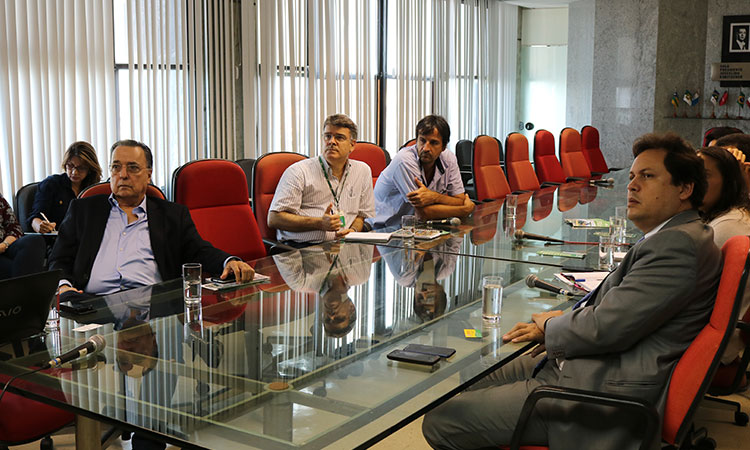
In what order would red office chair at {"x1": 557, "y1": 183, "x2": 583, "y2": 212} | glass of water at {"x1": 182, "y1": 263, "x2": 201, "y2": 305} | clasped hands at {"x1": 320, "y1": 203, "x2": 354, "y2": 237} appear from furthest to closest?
red office chair at {"x1": 557, "y1": 183, "x2": 583, "y2": 212}
clasped hands at {"x1": 320, "y1": 203, "x2": 354, "y2": 237}
glass of water at {"x1": 182, "y1": 263, "x2": 201, "y2": 305}

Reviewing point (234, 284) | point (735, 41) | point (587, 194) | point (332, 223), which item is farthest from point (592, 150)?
point (234, 284)

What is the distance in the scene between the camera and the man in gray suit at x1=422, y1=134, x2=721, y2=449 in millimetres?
2004

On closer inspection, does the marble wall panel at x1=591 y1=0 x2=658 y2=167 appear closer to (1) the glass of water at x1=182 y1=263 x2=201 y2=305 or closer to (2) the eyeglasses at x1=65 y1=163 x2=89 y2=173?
(2) the eyeglasses at x1=65 y1=163 x2=89 y2=173

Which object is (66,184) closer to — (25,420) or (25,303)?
(25,420)

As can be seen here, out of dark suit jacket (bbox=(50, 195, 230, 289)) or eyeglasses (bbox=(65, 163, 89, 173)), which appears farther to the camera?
eyeglasses (bbox=(65, 163, 89, 173))

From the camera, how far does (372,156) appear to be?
568 centimetres

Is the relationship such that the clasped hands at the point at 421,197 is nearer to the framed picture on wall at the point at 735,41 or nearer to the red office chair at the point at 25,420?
the red office chair at the point at 25,420

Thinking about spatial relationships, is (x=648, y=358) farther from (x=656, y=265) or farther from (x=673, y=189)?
(x=673, y=189)

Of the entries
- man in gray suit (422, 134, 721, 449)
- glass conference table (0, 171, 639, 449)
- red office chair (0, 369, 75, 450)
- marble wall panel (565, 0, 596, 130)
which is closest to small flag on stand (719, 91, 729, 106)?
marble wall panel (565, 0, 596, 130)

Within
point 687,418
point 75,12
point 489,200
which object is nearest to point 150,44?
point 75,12

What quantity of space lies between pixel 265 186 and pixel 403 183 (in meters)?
1.01

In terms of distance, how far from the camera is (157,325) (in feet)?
7.55

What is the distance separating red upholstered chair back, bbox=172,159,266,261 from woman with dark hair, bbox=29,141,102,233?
155 cm

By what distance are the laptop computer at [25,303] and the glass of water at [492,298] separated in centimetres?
128
